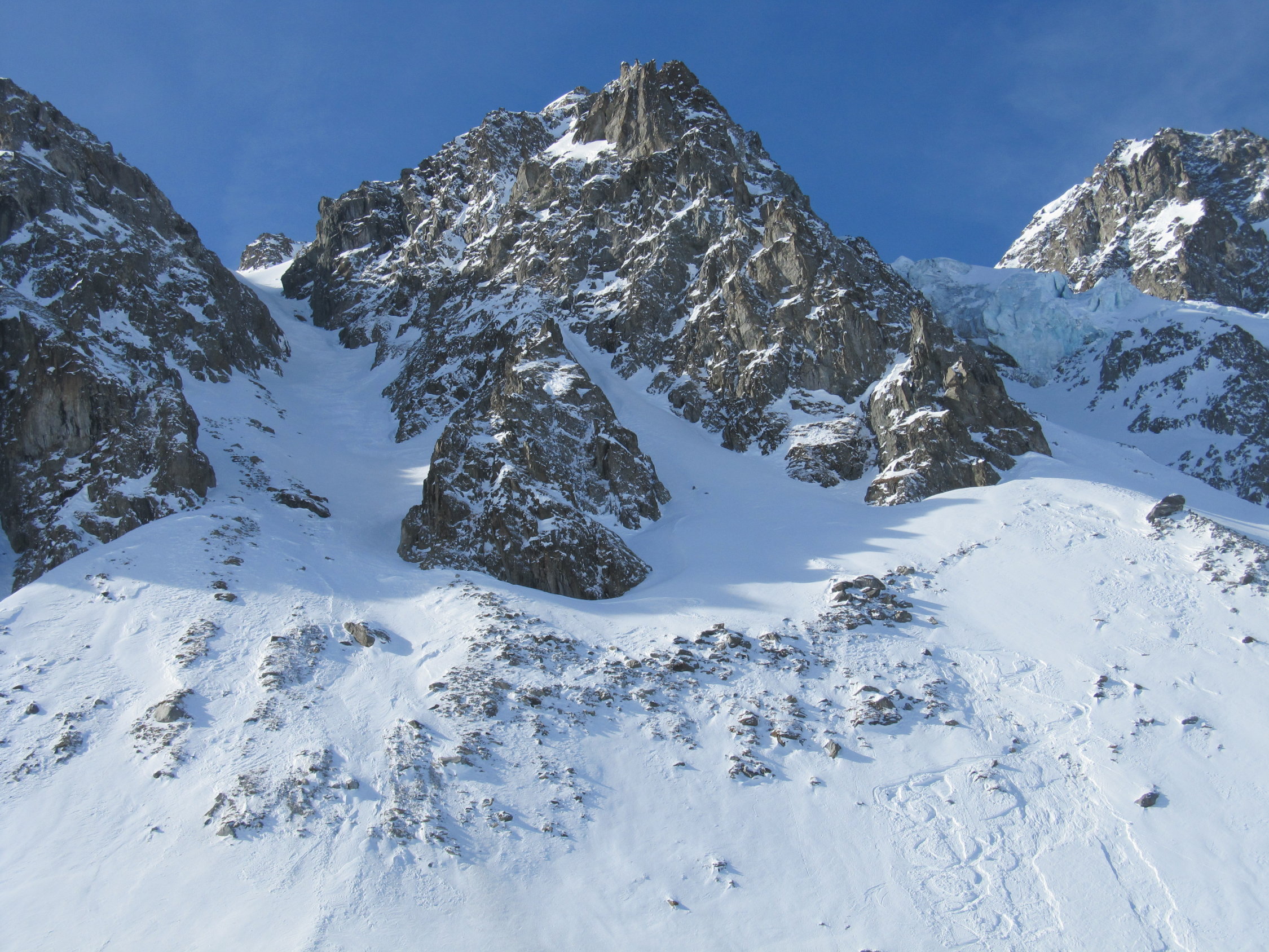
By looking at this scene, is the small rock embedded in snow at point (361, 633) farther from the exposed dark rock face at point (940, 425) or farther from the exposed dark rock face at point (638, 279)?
the exposed dark rock face at point (940, 425)

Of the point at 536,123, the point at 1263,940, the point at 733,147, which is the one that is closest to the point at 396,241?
the point at 536,123

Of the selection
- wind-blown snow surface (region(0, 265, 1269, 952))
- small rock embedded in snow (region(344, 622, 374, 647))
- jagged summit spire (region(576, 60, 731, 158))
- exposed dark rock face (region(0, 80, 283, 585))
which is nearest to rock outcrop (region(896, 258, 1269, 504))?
jagged summit spire (region(576, 60, 731, 158))

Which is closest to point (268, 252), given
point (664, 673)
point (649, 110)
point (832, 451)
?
point (649, 110)

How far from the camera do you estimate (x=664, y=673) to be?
29.5m

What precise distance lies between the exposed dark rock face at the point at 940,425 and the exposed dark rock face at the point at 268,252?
11263 centimetres

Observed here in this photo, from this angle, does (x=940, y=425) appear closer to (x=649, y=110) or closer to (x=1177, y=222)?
(x=649, y=110)

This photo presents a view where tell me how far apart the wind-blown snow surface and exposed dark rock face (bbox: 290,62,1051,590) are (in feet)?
32.3

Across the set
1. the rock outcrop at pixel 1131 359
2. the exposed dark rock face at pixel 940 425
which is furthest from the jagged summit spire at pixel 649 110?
the rock outcrop at pixel 1131 359

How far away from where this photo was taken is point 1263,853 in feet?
74.0

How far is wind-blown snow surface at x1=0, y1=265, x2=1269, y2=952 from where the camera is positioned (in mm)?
20375

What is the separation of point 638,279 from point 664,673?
4858 centimetres

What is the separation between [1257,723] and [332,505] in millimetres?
41521

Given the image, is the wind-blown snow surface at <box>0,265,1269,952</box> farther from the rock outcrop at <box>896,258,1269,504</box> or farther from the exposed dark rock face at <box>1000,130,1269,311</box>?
the exposed dark rock face at <box>1000,130,1269,311</box>

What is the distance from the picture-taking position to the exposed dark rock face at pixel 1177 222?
103875 millimetres
